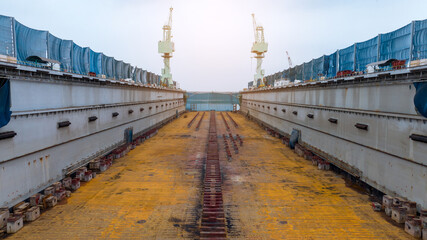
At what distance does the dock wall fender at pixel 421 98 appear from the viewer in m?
10.2

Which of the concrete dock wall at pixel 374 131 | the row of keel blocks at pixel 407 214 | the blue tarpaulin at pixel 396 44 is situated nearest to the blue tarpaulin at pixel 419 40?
the blue tarpaulin at pixel 396 44

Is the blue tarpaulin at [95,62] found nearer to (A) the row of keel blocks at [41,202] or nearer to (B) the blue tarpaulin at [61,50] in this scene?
(B) the blue tarpaulin at [61,50]

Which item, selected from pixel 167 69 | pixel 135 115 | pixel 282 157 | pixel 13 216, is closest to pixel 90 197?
pixel 13 216

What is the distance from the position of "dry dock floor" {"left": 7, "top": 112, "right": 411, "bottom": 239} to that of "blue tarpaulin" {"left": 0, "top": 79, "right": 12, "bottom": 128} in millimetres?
4576

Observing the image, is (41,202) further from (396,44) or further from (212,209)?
(396,44)

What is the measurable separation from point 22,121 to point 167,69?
5816 centimetres

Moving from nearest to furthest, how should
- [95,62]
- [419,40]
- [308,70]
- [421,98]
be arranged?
[421,98]
[419,40]
[95,62]
[308,70]

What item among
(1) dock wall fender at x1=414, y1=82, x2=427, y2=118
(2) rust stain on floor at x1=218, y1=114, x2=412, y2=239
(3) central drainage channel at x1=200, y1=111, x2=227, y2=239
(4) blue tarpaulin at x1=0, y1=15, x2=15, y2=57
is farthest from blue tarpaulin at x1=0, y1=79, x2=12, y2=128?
(1) dock wall fender at x1=414, y1=82, x2=427, y2=118

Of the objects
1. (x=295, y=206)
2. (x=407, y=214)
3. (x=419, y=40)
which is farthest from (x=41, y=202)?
(x=419, y=40)

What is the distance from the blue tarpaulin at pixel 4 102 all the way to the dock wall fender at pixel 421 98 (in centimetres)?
1801

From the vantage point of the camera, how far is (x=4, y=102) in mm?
10547

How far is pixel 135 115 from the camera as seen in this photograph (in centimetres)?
2953

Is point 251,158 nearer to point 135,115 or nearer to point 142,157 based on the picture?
point 142,157

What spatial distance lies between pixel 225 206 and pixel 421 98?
9.97 m
